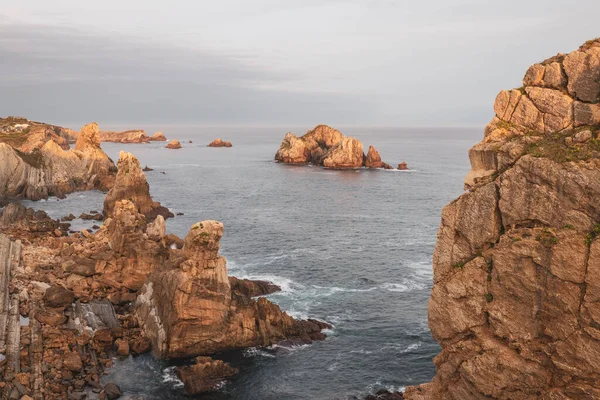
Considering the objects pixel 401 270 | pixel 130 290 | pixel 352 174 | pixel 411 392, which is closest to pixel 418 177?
pixel 352 174

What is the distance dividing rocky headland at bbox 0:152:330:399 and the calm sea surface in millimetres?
2090

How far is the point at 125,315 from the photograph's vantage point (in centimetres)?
5538

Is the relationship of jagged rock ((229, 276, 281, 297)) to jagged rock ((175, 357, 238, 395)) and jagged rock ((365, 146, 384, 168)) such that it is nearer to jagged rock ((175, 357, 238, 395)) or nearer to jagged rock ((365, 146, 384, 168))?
jagged rock ((175, 357, 238, 395))

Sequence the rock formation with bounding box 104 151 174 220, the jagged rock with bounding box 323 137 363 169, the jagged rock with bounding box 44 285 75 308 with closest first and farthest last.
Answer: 1. the jagged rock with bounding box 44 285 75 308
2. the rock formation with bounding box 104 151 174 220
3. the jagged rock with bounding box 323 137 363 169

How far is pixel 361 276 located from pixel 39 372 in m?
40.7

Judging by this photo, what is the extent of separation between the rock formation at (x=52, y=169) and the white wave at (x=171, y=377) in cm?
8617

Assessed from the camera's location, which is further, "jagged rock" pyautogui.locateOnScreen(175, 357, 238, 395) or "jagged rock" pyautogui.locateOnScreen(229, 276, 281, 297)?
"jagged rock" pyautogui.locateOnScreen(229, 276, 281, 297)

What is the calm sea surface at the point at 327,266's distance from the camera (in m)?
45.7

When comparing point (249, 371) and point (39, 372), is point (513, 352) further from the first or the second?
point (39, 372)

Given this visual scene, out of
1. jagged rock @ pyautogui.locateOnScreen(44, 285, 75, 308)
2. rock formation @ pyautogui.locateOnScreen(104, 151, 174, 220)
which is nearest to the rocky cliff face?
jagged rock @ pyautogui.locateOnScreen(44, 285, 75, 308)

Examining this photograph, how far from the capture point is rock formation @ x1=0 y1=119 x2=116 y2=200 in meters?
118

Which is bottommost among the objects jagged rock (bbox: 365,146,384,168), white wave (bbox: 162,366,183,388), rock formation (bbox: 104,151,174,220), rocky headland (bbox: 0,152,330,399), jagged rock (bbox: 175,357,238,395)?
white wave (bbox: 162,366,183,388)

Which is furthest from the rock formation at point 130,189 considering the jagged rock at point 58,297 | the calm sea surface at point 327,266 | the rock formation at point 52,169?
the jagged rock at point 58,297

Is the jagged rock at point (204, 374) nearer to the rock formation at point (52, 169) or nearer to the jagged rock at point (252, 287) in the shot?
the jagged rock at point (252, 287)
